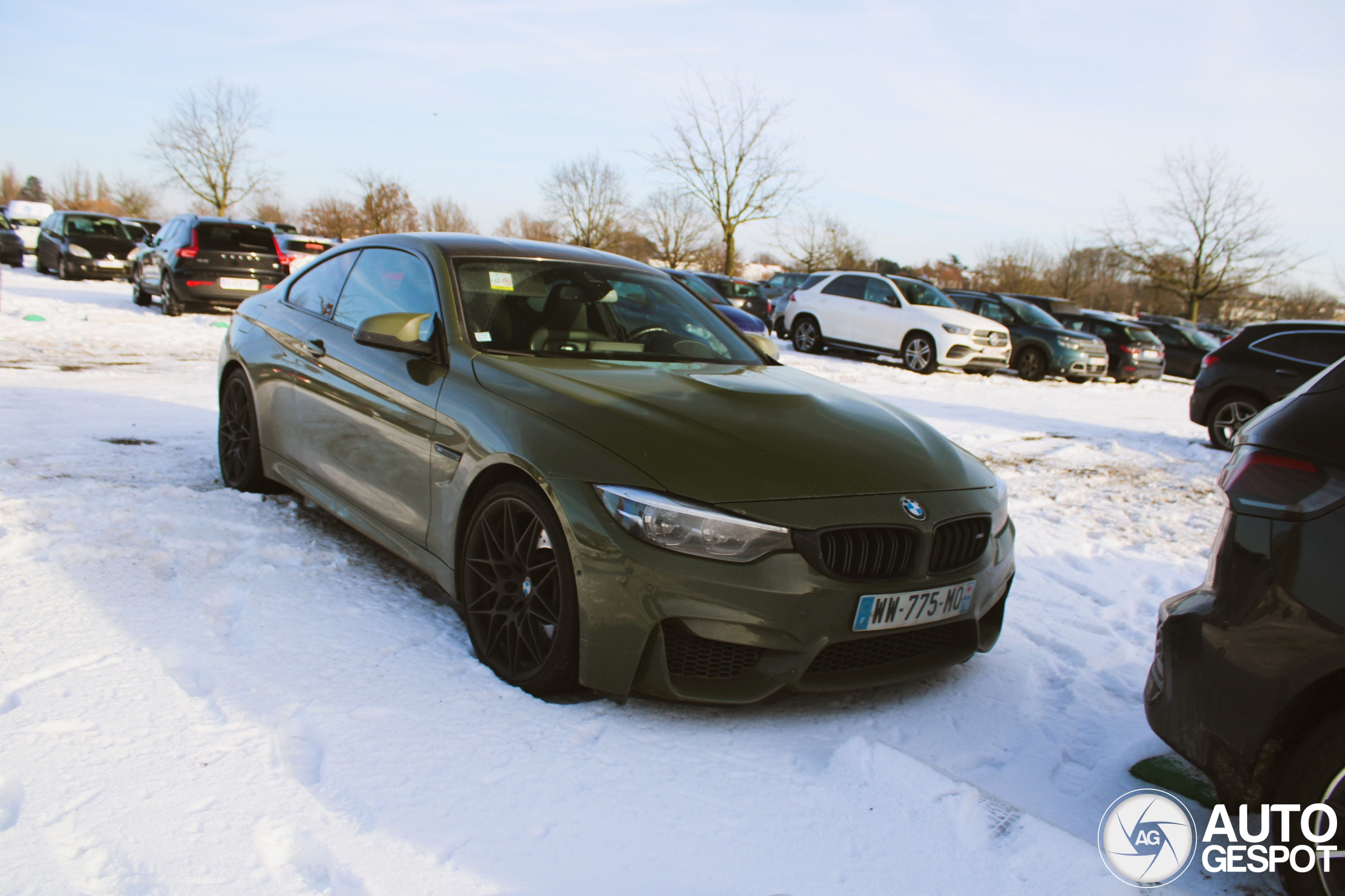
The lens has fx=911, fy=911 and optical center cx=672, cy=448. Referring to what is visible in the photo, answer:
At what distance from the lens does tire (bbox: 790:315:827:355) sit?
17.6 m

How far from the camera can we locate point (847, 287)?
1727 cm

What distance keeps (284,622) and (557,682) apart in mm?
1132

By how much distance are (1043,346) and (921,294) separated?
2832mm

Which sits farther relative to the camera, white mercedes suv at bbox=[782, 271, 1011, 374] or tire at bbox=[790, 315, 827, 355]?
tire at bbox=[790, 315, 827, 355]

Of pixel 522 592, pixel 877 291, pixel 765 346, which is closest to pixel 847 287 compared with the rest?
pixel 877 291

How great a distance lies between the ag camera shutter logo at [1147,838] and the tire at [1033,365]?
52.3ft

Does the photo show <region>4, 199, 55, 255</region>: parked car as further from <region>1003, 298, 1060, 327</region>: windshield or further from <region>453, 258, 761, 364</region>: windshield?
<region>453, 258, 761, 364</region>: windshield

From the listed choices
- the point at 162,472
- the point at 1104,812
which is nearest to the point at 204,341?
the point at 162,472

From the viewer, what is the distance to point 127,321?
1376 cm

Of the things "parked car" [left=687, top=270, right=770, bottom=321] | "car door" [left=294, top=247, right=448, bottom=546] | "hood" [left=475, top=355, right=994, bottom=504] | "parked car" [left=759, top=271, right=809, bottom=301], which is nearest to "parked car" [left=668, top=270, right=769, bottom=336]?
"parked car" [left=687, top=270, right=770, bottom=321]

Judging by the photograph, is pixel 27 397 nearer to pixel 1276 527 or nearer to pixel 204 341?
pixel 204 341

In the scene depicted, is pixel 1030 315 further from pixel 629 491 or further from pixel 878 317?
pixel 629 491

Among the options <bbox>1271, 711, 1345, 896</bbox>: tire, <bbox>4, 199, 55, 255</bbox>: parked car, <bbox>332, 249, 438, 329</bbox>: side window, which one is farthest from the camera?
<bbox>4, 199, 55, 255</bbox>: parked car

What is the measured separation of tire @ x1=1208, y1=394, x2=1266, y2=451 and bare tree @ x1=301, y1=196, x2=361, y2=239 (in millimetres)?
44419
